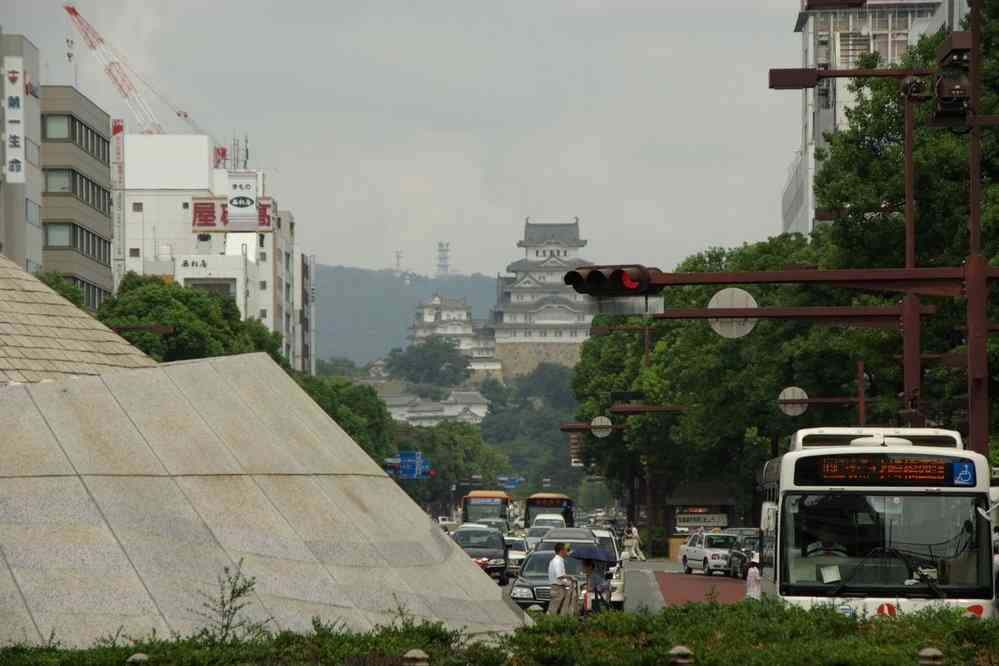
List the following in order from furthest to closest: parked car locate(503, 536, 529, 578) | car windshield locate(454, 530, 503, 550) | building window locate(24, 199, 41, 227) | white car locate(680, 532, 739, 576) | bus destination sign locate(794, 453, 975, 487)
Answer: building window locate(24, 199, 41, 227)
white car locate(680, 532, 739, 576)
parked car locate(503, 536, 529, 578)
car windshield locate(454, 530, 503, 550)
bus destination sign locate(794, 453, 975, 487)

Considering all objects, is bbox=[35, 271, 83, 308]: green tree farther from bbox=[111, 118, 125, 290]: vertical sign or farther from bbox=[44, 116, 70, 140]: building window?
bbox=[111, 118, 125, 290]: vertical sign

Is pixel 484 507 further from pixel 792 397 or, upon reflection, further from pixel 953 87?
pixel 953 87

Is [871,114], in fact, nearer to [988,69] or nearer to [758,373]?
[988,69]

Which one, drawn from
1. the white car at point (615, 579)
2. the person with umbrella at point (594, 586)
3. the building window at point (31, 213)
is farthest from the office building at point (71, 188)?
the person with umbrella at point (594, 586)

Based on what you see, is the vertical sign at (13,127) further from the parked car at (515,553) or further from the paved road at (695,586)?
the paved road at (695,586)

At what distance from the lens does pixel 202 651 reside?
1592 cm

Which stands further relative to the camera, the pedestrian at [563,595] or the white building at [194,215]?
the white building at [194,215]

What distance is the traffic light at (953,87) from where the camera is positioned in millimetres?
28094

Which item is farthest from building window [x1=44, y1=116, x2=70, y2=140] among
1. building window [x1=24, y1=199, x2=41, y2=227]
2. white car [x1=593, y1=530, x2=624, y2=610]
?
white car [x1=593, y1=530, x2=624, y2=610]

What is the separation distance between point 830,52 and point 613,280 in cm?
10369

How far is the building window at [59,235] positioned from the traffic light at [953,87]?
236 feet

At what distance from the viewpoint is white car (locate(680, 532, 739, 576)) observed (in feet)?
213

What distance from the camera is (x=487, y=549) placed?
53.0m

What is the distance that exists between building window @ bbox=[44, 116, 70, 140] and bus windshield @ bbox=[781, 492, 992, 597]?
258 feet
